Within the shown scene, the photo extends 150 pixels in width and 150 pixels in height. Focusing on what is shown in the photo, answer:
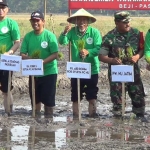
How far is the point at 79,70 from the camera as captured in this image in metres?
10.4

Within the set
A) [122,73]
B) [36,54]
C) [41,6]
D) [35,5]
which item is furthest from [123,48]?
[35,5]

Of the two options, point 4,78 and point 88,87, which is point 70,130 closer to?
point 88,87

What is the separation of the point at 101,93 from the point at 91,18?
3.71m

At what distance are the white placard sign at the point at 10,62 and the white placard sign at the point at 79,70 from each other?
0.87m

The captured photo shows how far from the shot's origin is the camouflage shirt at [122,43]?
33.9ft

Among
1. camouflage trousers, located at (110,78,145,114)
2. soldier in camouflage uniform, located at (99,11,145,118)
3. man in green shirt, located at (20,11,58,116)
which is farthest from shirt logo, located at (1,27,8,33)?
camouflage trousers, located at (110,78,145,114)

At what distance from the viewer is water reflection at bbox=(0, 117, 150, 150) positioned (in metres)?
8.74

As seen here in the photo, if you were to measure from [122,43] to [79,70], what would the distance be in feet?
2.70

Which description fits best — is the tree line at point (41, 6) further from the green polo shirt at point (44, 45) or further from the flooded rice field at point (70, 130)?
the green polo shirt at point (44, 45)

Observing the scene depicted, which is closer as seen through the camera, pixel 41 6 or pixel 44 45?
pixel 44 45

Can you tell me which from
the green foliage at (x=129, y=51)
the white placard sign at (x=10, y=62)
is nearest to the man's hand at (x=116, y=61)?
the green foliage at (x=129, y=51)

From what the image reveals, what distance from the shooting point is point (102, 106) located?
12.4m

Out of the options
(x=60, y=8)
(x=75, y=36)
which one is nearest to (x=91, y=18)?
(x=75, y=36)

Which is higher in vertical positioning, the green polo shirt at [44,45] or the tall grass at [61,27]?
the tall grass at [61,27]
